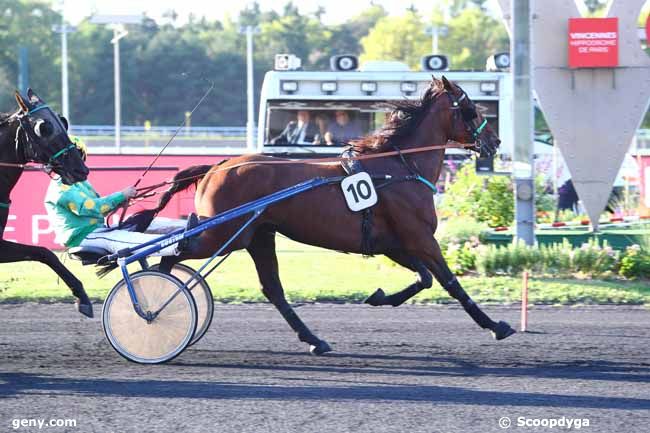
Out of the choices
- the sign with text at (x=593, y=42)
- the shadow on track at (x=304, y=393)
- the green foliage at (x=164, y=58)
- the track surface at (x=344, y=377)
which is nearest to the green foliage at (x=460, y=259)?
the track surface at (x=344, y=377)

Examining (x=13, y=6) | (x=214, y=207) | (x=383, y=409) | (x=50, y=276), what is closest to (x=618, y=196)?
(x=50, y=276)

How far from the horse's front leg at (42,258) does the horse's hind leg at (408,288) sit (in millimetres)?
2010

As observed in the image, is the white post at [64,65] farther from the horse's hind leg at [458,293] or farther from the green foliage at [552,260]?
the horse's hind leg at [458,293]

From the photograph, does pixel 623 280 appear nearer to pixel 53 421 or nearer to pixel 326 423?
pixel 326 423

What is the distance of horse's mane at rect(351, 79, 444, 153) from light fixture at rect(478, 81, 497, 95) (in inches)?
354

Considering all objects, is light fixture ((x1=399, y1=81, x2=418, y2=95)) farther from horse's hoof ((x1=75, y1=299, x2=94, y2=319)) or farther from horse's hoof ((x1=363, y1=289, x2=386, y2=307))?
horse's hoof ((x1=75, y1=299, x2=94, y2=319))

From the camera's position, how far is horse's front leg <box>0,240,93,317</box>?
23.6 ft

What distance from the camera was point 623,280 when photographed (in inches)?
426

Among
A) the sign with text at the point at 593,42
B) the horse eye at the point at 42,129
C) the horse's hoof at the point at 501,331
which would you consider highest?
the sign with text at the point at 593,42

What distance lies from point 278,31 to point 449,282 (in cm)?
5293

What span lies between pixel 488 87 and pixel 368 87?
1940 millimetres

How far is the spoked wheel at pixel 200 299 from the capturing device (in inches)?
290

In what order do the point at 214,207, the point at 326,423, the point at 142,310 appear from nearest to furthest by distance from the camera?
the point at 326,423 → the point at 142,310 → the point at 214,207

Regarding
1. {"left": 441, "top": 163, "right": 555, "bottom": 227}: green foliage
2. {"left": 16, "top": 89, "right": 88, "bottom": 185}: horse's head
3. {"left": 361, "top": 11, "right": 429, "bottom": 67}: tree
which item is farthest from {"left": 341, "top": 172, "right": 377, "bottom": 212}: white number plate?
{"left": 361, "top": 11, "right": 429, "bottom": 67}: tree
